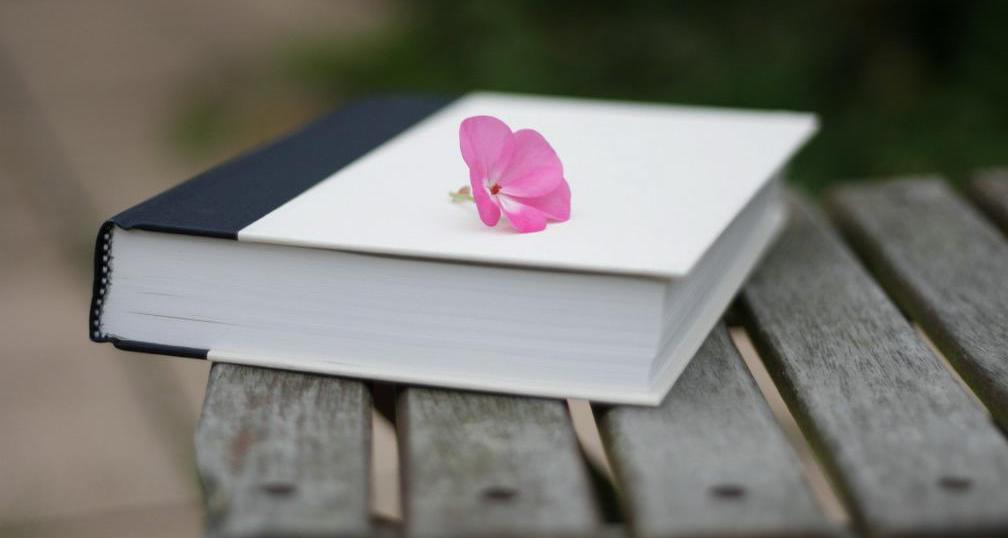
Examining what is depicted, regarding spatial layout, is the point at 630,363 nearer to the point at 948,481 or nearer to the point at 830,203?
the point at 948,481

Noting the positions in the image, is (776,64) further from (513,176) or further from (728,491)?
(728,491)

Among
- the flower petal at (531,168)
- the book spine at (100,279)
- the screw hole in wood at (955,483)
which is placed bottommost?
the screw hole in wood at (955,483)

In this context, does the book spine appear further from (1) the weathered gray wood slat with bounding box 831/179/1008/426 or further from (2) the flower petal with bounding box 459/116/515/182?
(1) the weathered gray wood slat with bounding box 831/179/1008/426

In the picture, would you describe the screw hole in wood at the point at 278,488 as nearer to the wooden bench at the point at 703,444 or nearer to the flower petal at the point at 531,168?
the wooden bench at the point at 703,444

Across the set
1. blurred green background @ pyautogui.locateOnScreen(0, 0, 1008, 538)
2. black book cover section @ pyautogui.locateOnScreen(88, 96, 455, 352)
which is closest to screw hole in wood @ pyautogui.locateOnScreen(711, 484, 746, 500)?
black book cover section @ pyautogui.locateOnScreen(88, 96, 455, 352)

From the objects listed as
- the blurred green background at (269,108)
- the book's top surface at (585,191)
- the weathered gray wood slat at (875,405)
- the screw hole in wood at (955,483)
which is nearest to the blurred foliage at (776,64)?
the blurred green background at (269,108)

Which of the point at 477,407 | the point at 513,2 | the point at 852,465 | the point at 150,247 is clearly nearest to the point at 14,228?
the point at 513,2
